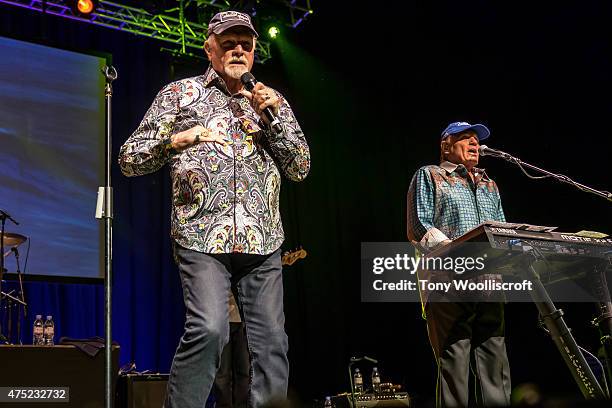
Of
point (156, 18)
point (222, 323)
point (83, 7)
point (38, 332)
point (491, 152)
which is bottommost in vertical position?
point (222, 323)

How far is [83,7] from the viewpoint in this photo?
6566 mm

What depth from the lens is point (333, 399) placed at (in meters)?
6.90

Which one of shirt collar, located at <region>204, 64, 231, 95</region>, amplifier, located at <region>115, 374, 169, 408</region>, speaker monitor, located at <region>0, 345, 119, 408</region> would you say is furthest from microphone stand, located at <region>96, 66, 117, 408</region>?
amplifier, located at <region>115, 374, 169, 408</region>

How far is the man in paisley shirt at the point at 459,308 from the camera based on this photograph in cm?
335

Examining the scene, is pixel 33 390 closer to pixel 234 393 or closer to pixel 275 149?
pixel 234 393

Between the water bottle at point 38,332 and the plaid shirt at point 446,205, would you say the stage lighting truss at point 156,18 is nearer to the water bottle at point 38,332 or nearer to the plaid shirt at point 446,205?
the water bottle at point 38,332

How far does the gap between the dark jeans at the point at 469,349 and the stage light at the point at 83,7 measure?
4.64m

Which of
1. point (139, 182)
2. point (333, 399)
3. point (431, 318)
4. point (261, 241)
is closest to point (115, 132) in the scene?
point (139, 182)

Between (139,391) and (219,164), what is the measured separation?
298cm

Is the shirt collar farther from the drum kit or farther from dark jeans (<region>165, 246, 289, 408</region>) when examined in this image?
the drum kit

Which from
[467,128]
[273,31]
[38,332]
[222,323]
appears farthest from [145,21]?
[222,323]

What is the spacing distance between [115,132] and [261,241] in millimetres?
5363

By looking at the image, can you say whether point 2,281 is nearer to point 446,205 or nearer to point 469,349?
point 446,205

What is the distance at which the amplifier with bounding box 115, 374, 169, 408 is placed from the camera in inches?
193
